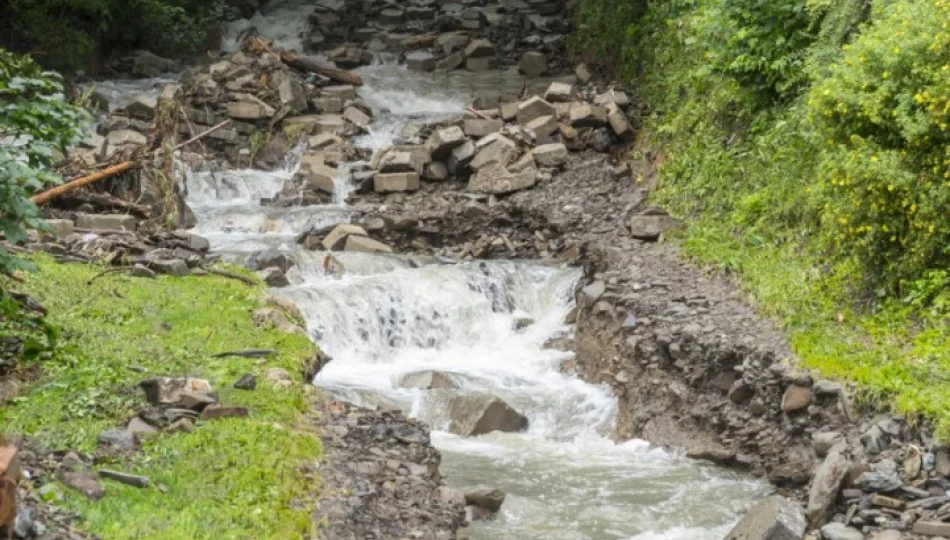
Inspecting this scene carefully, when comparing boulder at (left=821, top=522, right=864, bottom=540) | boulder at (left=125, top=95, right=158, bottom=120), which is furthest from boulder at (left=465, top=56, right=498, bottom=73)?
boulder at (left=821, top=522, right=864, bottom=540)

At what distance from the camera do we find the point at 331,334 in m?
14.4

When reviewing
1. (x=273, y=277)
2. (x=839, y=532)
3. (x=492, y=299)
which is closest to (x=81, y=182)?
(x=273, y=277)

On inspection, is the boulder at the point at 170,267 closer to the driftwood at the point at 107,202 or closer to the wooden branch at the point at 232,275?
the wooden branch at the point at 232,275

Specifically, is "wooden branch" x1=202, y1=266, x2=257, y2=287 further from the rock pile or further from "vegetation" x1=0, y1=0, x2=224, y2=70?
"vegetation" x1=0, y1=0, x2=224, y2=70

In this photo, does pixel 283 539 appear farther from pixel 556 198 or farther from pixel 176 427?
pixel 556 198

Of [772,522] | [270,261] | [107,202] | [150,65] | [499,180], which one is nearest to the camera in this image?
[772,522]

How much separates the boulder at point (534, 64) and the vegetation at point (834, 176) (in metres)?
7.29

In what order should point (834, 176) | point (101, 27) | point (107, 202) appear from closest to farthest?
point (834, 176) < point (107, 202) < point (101, 27)

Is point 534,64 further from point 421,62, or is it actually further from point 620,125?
point 620,125

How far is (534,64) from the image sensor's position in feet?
80.8

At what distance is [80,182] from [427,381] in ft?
21.3

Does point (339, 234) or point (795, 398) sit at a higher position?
point (795, 398)

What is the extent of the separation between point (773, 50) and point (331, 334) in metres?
6.61

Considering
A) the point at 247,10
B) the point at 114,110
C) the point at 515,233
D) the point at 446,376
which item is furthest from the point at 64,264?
the point at 247,10
